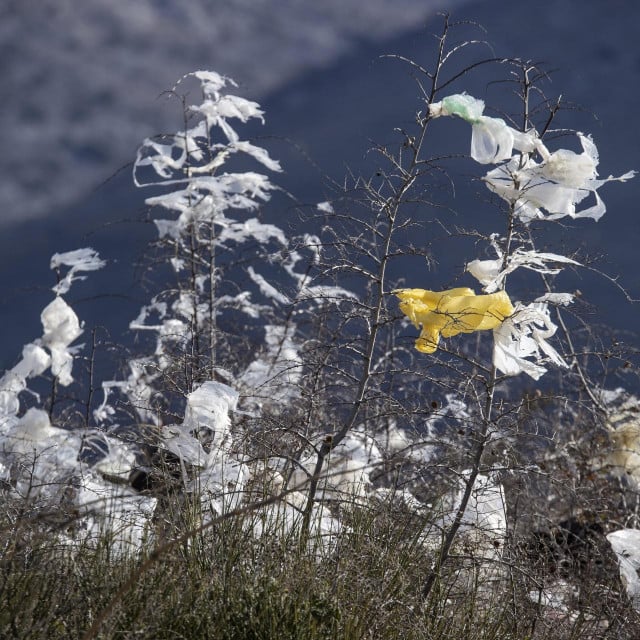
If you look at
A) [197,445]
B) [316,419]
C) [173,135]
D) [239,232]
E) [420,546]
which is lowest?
[420,546]

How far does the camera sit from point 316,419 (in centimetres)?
529

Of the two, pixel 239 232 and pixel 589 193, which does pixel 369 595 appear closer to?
pixel 589 193

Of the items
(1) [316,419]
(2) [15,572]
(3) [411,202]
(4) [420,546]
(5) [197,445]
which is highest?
(3) [411,202]

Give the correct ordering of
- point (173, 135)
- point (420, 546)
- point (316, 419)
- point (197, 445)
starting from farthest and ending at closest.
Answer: point (173, 135), point (316, 419), point (197, 445), point (420, 546)

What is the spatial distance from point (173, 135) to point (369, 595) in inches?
141

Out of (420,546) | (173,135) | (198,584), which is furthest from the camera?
(173,135)

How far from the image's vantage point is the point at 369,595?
Result: 3066mm

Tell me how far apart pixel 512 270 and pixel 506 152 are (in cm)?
46

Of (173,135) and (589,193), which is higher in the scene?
(173,135)

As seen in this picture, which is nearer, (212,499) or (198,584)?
(198,584)

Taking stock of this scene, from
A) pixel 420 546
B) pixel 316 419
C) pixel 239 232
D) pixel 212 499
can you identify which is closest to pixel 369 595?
pixel 420 546

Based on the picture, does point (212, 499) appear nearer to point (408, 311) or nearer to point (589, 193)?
point (408, 311)

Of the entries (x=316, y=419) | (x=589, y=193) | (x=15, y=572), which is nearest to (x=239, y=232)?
(x=316, y=419)

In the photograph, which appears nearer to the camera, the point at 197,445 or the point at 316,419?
the point at 197,445
